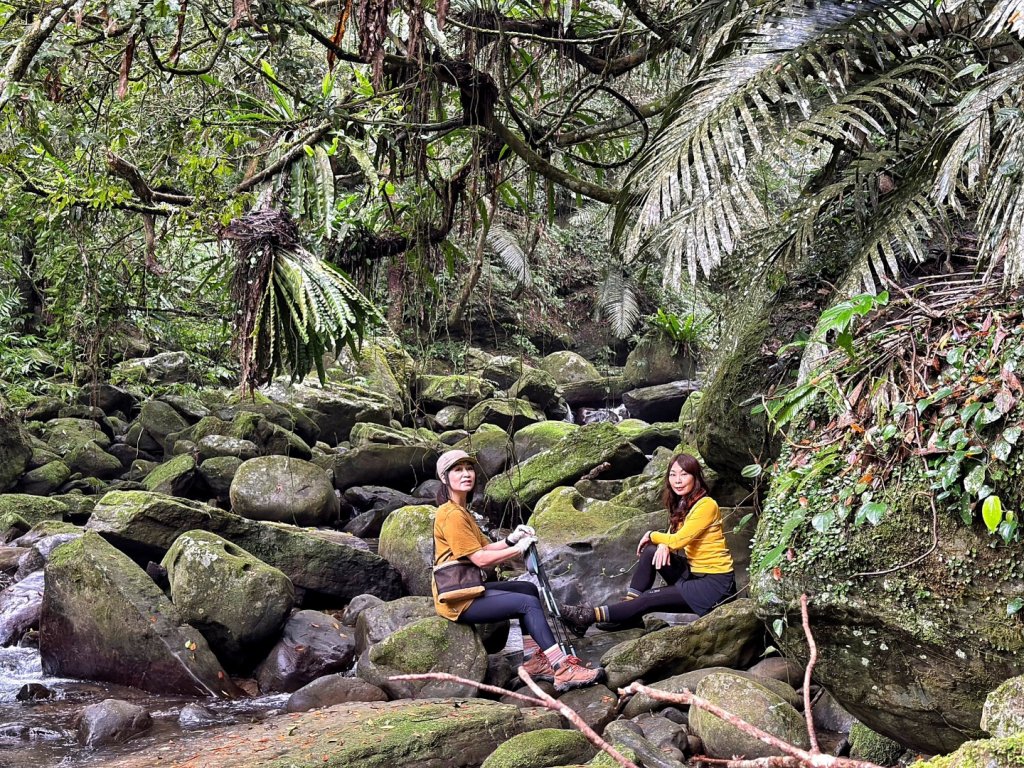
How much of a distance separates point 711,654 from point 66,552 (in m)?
4.49

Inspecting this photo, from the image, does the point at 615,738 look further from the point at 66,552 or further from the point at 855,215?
the point at 66,552

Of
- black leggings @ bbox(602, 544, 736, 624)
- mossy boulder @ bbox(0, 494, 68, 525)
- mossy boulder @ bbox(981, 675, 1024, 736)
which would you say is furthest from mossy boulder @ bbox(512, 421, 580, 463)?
mossy boulder @ bbox(981, 675, 1024, 736)

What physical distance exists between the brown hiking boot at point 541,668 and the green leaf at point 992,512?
288cm

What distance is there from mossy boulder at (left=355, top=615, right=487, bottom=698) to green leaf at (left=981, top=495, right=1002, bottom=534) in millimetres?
3206

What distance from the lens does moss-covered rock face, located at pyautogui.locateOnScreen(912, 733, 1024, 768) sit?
150 cm

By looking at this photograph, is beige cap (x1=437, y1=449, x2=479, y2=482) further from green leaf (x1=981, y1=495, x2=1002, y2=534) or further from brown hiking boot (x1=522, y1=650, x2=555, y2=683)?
green leaf (x1=981, y1=495, x2=1002, y2=534)

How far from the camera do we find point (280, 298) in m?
4.43

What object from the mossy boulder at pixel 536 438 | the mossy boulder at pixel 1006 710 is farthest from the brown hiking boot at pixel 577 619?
the mossy boulder at pixel 536 438

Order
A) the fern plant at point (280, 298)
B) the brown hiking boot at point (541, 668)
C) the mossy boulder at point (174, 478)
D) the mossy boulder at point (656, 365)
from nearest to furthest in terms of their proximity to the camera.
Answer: the fern plant at point (280, 298) < the brown hiking boot at point (541, 668) < the mossy boulder at point (174, 478) < the mossy boulder at point (656, 365)

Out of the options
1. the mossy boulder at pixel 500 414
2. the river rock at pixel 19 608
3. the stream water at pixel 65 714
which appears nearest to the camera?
the stream water at pixel 65 714

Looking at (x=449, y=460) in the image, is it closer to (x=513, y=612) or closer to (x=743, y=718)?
(x=513, y=612)

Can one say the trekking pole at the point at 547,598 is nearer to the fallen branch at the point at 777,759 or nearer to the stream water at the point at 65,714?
the stream water at the point at 65,714

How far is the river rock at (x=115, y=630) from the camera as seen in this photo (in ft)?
18.8

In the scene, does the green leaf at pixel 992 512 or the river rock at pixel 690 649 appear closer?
the green leaf at pixel 992 512
